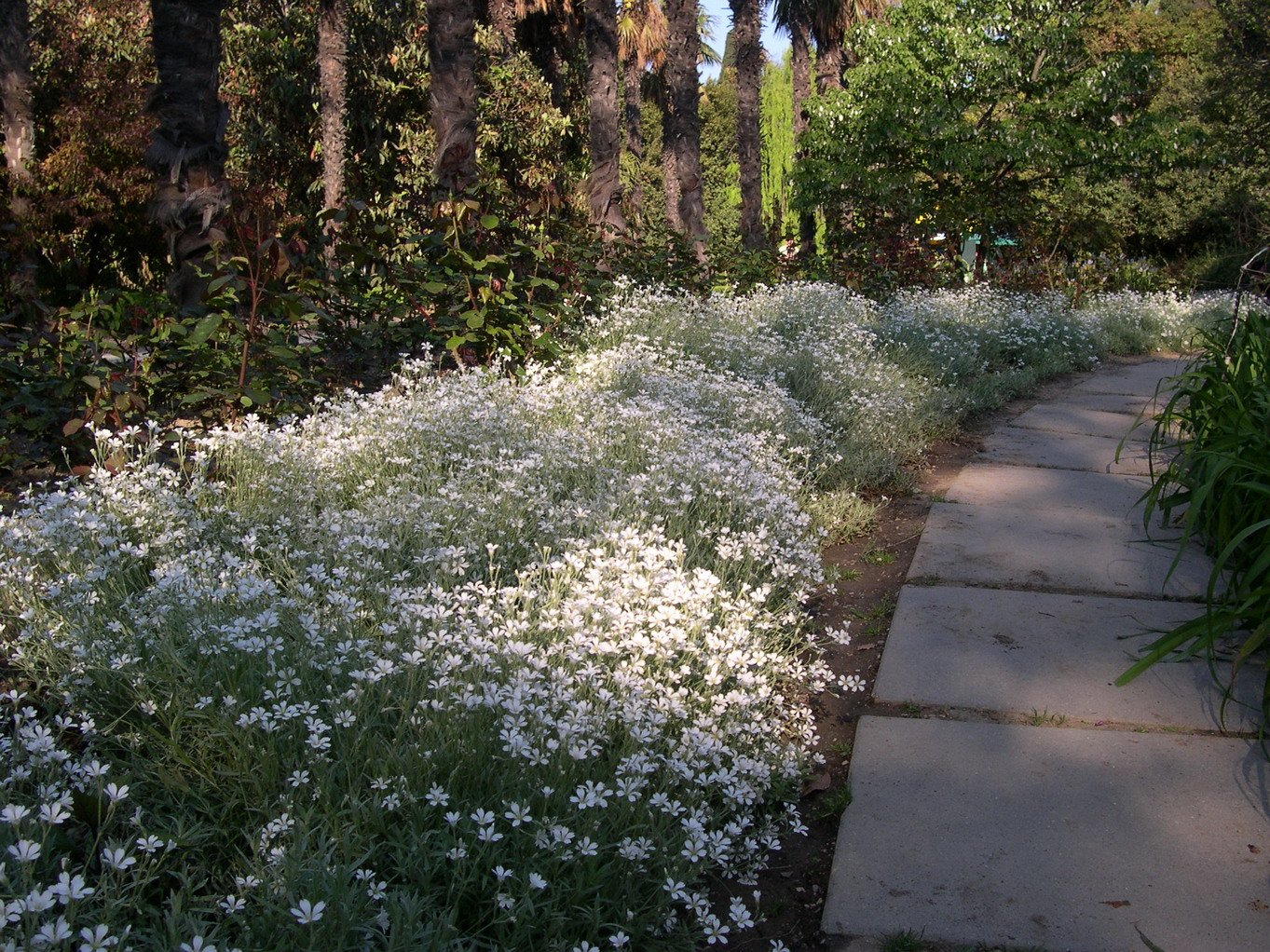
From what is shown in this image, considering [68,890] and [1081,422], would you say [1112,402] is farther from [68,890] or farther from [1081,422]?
[68,890]

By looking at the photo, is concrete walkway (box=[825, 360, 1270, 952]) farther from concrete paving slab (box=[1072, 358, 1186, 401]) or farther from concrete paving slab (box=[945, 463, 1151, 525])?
concrete paving slab (box=[1072, 358, 1186, 401])

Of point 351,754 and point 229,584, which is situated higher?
point 229,584

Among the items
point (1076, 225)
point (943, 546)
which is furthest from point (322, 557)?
point (1076, 225)

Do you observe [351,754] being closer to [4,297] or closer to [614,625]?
[614,625]

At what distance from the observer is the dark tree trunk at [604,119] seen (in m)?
9.48

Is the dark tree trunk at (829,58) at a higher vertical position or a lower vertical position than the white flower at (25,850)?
higher

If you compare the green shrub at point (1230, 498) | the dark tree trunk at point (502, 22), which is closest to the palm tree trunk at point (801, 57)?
the dark tree trunk at point (502, 22)

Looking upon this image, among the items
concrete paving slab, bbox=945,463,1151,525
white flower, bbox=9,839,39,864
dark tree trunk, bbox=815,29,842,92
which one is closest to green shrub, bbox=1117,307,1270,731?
concrete paving slab, bbox=945,463,1151,525

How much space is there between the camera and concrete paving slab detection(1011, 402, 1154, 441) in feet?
23.2

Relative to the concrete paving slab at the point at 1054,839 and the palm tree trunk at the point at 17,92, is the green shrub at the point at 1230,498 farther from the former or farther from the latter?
the palm tree trunk at the point at 17,92

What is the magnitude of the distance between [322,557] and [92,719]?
994mm

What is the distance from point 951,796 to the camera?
271 centimetres

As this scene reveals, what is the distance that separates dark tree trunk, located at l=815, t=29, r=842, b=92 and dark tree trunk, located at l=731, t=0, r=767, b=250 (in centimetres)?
465

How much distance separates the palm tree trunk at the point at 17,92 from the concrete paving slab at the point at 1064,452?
1285cm
